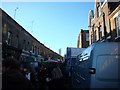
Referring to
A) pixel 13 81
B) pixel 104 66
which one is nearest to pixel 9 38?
pixel 104 66

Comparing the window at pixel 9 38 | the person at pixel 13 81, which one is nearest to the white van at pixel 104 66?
the person at pixel 13 81

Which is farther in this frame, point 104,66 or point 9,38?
point 9,38

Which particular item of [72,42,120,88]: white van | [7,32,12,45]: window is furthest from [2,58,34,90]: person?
[7,32,12,45]: window

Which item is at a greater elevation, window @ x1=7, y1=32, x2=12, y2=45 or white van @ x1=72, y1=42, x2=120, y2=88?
window @ x1=7, y1=32, x2=12, y2=45

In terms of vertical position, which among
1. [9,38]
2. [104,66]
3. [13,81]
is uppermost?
[9,38]

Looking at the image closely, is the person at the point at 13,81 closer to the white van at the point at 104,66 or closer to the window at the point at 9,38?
the white van at the point at 104,66

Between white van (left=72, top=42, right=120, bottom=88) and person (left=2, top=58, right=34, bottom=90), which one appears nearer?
person (left=2, top=58, right=34, bottom=90)

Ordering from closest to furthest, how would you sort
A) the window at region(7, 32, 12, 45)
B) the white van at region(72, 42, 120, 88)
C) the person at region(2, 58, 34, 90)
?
1. the person at region(2, 58, 34, 90)
2. the white van at region(72, 42, 120, 88)
3. the window at region(7, 32, 12, 45)

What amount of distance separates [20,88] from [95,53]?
8.66ft

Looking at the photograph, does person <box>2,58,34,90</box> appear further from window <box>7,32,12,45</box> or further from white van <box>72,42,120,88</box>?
window <box>7,32,12,45</box>

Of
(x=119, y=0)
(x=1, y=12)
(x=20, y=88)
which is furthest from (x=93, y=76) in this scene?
(x=119, y=0)

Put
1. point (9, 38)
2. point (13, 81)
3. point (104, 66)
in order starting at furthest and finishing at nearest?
point (9, 38) → point (104, 66) → point (13, 81)

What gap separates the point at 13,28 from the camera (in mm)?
16484

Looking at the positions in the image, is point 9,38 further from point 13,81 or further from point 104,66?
point 13,81
